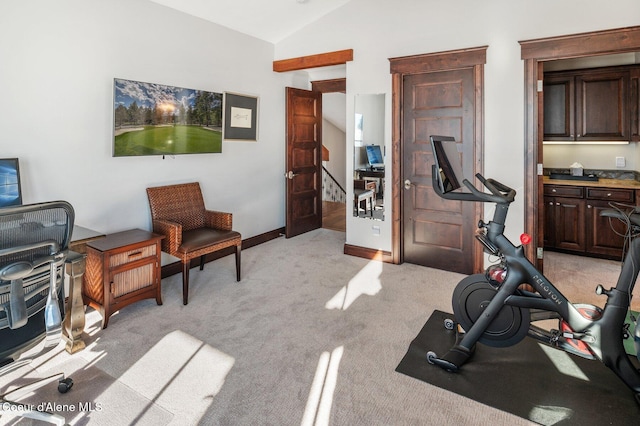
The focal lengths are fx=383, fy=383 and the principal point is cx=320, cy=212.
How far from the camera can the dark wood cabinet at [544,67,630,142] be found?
174 inches

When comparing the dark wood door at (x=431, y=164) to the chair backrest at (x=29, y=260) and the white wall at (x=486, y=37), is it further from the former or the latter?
the chair backrest at (x=29, y=260)

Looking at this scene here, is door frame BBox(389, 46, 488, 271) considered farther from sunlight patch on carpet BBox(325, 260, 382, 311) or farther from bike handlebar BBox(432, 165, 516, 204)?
bike handlebar BBox(432, 165, 516, 204)

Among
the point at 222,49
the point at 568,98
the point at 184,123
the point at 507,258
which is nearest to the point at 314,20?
the point at 222,49

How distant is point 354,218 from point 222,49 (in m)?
2.56

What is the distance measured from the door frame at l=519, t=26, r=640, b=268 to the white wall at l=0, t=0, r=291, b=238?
3222 millimetres

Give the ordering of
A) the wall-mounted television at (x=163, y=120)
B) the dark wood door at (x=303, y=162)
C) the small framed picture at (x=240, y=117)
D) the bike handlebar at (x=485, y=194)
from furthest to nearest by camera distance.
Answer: the dark wood door at (x=303, y=162)
the small framed picture at (x=240, y=117)
the wall-mounted television at (x=163, y=120)
the bike handlebar at (x=485, y=194)

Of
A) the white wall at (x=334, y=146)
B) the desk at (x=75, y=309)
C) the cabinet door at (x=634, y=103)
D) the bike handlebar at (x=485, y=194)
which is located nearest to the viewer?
the bike handlebar at (x=485, y=194)

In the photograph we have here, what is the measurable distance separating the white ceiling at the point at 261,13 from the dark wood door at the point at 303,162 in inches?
33.0

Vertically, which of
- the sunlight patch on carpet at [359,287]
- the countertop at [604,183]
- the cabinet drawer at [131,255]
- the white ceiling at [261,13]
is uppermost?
the white ceiling at [261,13]

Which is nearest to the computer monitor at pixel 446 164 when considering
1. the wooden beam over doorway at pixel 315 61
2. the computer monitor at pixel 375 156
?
the computer monitor at pixel 375 156

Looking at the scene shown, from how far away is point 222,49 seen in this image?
4500 millimetres

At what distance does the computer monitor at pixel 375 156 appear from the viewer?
4.49 m

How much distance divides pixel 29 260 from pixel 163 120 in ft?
8.10

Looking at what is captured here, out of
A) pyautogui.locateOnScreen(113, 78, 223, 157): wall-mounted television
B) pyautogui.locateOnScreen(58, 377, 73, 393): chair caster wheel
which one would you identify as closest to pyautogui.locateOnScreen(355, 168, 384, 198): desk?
pyautogui.locateOnScreen(113, 78, 223, 157): wall-mounted television
